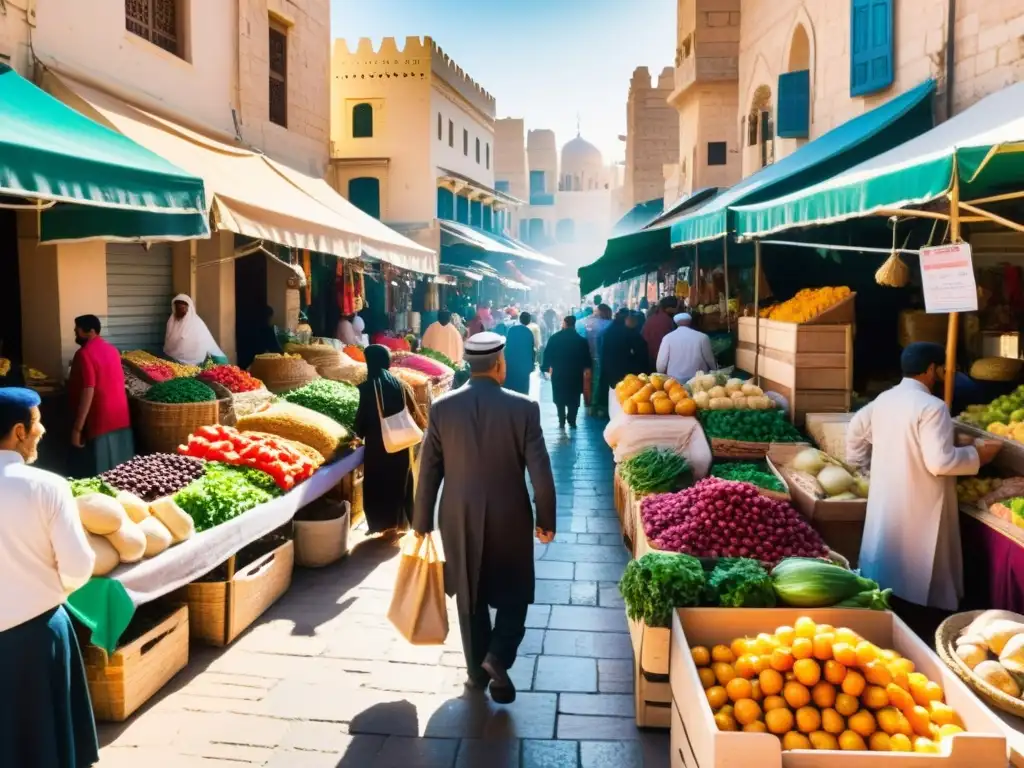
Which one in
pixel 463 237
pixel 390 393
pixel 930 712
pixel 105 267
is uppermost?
pixel 463 237

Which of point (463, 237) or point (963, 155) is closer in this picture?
point (963, 155)

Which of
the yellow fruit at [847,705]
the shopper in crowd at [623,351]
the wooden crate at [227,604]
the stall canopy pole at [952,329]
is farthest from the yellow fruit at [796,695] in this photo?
the shopper in crowd at [623,351]

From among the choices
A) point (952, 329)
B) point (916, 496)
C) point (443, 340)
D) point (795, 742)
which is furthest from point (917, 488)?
point (443, 340)

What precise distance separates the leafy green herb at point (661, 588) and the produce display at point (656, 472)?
2.09 meters

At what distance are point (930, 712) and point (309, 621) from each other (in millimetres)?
3684

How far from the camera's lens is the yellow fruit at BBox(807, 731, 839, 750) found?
9.58ft

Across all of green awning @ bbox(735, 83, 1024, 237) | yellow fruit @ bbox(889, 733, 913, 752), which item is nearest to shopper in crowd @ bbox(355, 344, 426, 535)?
green awning @ bbox(735, 83, 1024, 237)

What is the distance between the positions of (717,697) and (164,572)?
2.81 metres

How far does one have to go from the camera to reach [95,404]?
682 cm

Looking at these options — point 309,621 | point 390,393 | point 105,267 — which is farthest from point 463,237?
point 309,621

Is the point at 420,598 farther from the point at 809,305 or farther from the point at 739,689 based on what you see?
the point at 809,305

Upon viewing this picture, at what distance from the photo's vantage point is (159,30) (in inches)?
393

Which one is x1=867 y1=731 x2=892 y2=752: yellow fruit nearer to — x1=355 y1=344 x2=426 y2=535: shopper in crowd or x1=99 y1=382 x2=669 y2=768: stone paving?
x1=99 y1=382 x2=669 y2=768: stone paving

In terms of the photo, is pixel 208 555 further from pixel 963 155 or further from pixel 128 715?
pixel 963 155
